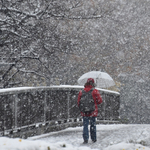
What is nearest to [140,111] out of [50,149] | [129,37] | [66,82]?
[129,37]

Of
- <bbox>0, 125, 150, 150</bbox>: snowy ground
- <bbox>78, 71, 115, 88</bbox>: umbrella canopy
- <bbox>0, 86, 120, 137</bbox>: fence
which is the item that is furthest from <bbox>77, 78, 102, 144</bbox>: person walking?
<bbox>78, 71, 115, 88</bbox>: umbrella canopy

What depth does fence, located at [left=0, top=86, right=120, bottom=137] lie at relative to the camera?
7.90m

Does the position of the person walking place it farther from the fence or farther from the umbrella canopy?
the umbrella canopy

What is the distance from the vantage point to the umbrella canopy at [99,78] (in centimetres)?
1240

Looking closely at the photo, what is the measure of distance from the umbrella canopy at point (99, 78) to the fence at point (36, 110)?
405 mm

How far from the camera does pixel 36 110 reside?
930cm

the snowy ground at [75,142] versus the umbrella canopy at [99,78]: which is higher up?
the umbrella canopy at [99,78]

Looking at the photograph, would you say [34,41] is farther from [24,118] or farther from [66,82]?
[66,82]

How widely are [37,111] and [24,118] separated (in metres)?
0.74

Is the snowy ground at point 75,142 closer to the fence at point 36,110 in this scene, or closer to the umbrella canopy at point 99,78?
the fence at point 36,110

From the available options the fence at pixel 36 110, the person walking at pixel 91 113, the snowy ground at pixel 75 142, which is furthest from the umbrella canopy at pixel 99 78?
the person walking at pixel 91 113

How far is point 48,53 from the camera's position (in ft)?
44.3

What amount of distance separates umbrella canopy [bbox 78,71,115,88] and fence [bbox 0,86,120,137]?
0.40 meters

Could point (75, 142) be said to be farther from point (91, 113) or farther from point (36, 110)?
point (36, 110)
